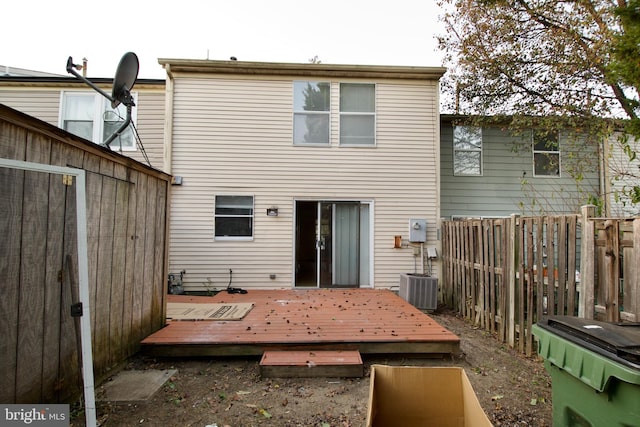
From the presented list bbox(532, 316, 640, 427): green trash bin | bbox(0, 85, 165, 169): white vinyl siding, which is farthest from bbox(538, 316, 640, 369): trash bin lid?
bbox(0, 85, 165, 169): white vinyl siding

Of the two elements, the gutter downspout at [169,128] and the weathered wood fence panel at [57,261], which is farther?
the gutter downspout at [169,128]

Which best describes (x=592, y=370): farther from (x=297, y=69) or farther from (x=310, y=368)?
(x=297, y=69)

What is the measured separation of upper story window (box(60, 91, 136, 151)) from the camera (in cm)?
766

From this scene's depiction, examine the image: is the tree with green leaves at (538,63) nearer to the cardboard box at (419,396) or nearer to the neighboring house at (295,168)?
the neighboring house at (295,168)

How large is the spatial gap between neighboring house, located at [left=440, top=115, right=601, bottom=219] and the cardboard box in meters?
7.22

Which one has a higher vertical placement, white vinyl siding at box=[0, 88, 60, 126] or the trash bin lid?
white vinyl siding at box=[0, 88, 60, 126]

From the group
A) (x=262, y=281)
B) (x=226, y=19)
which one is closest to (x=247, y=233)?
(x=262, y=281)

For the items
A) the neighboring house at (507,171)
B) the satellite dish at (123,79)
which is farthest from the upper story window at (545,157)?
the satellite dish at (123,79)

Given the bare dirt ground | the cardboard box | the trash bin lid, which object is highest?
the trash bin lid

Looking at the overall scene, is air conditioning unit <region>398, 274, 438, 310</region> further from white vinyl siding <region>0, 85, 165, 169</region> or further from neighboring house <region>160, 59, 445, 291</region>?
white vinyl siding <region>0, 85, 165, 169</region>

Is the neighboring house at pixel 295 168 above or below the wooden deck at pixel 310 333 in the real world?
above

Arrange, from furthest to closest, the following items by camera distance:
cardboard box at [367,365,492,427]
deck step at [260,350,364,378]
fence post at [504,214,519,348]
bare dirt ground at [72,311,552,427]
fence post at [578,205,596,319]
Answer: fence post at [504,214,519,348] → deck step at [260,350,364,378] → fence post at [578,205,596,319] → bare dirt ground at [72,311,552,427] → cardboard box at [367,365,492,427]

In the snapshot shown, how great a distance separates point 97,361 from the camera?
290 cm

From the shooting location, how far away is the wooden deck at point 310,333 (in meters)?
3.62
